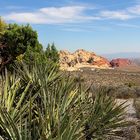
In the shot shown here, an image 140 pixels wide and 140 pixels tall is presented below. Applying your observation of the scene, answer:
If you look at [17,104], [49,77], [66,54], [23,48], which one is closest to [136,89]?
[23,48]

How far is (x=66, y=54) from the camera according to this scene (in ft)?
550

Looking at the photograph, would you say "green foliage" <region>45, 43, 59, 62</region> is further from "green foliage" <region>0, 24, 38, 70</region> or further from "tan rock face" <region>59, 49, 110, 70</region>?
"tan rock face" <region>59, 49, 110, 70</region>

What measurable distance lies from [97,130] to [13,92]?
6.37ft

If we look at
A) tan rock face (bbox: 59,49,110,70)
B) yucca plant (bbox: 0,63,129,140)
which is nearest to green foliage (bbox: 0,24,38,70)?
yucca plant (bbox: 0,63,129,140)

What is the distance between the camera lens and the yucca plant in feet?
20.8

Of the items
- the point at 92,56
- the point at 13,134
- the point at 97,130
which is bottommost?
the point at 92,56

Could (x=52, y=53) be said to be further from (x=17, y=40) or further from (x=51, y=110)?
(x=51, y=110)

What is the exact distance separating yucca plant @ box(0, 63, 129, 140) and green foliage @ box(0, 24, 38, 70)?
20.8 m

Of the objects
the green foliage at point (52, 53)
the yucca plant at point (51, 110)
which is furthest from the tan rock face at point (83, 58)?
the yucca plant at point (51, 110)

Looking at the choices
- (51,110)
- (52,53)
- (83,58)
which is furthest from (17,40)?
(83,58)

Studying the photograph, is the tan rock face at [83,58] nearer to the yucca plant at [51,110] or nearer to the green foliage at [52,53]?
the green foliage at [52,53]

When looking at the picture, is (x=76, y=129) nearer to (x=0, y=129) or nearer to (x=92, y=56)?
(x=0, y=129)

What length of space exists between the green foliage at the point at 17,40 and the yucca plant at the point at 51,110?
20.8 m

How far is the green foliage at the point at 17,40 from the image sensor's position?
31703 millimetres
